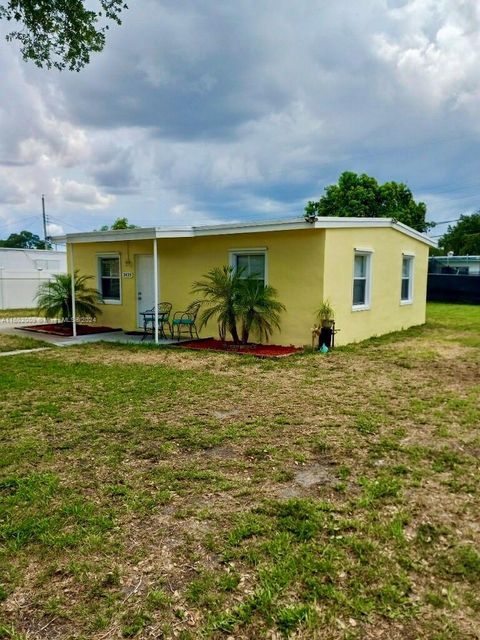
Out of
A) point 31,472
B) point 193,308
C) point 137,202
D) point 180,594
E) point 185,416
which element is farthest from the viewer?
point 137,202

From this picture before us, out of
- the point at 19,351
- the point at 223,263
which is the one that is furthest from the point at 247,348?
the point at 19,351

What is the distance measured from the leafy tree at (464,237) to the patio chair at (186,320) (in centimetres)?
3535

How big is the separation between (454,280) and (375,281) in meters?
15.7

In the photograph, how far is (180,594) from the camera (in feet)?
7.91

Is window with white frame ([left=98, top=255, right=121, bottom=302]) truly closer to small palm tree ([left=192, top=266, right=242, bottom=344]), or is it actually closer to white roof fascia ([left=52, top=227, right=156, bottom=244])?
white roof fascia ([left=52, top=227, right=156, bottom=244])

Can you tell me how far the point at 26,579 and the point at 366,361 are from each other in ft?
23.9

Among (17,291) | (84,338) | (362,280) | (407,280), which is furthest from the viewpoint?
(17,291)

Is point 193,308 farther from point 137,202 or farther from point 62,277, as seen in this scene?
point 137,202

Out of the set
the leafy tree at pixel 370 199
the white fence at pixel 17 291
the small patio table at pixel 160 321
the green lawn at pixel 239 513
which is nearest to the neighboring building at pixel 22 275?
the white fence at pixel 17 291

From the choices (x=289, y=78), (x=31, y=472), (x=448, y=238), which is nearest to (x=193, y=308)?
(x=289, y=78)

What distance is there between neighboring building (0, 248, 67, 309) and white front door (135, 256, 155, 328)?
446 inches

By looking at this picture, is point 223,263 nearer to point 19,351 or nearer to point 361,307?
point 361,307

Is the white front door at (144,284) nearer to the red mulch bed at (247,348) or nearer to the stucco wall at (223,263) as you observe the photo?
the stucco wall at (223,263)

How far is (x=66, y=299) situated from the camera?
1332cm
